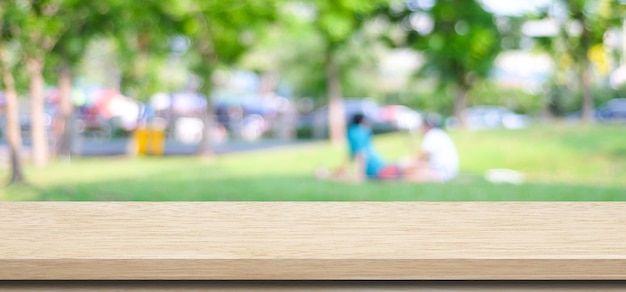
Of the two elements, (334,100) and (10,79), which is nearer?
(10,79)

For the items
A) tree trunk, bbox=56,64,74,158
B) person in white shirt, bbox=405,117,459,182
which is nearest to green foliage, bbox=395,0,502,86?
tree trunk, bbox=56,64,74,158

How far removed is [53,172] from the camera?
1542cm

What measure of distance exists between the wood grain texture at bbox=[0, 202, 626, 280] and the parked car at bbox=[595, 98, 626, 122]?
3593cm

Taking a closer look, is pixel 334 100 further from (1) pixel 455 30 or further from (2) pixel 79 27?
(2) pixel 79 27

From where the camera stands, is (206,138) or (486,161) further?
(206,138)

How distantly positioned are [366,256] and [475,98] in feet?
138

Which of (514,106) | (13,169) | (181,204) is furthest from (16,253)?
(514,106)

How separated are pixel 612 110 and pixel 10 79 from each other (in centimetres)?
2844

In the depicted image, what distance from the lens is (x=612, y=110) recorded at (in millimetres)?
36062

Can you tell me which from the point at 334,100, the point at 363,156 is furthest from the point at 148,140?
the point at 363,156

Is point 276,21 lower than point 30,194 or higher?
higher

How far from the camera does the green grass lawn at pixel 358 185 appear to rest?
11.3 metres

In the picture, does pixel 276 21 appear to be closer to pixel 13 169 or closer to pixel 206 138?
pixel 206 138

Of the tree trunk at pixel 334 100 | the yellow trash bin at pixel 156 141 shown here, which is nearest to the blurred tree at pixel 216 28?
the yellow trash bin at pixel 156 141
